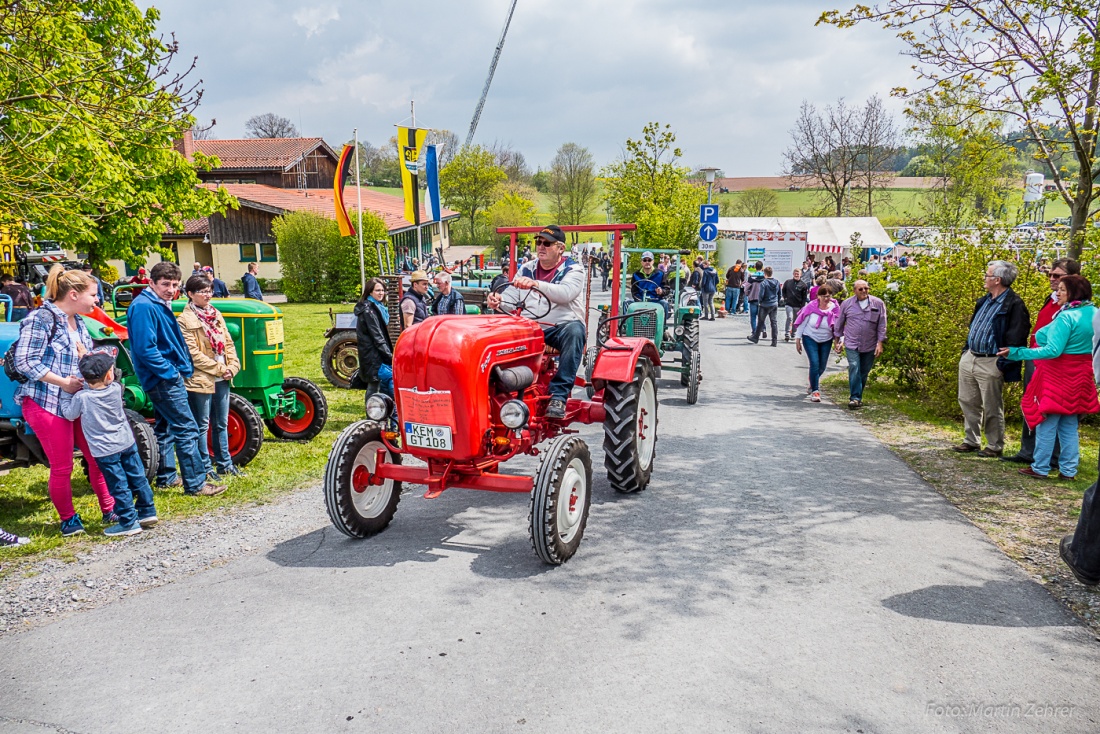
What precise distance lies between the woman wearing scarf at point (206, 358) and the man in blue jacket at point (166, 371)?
0.46ft

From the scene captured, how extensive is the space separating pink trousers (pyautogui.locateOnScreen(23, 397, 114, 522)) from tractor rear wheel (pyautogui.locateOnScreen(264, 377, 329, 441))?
2.75 m

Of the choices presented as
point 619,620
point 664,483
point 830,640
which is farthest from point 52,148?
point 830,640

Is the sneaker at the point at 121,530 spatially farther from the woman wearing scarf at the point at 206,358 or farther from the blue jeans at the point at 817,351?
the blue jeans at the point at 817,351

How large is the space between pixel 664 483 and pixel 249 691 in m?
3.92

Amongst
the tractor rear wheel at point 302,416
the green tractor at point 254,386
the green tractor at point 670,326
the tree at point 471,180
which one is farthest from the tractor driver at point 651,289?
the tree at point 471,180

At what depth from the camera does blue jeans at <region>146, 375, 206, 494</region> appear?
5676mm

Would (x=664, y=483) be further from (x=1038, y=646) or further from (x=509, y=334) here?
(x=1038, y=646)

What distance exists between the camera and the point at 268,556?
4.86 meters

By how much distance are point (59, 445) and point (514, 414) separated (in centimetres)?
291

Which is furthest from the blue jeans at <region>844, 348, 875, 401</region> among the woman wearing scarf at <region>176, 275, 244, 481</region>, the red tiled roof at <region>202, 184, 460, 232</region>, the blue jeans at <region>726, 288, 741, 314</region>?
the red tiled roof at <region>202, 184, 460, 232</region>

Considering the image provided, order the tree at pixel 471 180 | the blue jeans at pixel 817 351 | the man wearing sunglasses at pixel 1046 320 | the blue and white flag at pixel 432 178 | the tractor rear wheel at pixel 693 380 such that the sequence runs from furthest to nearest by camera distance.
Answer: the tree at pixel 471 180
the blue and white flag at pixel 432 178
the blue jeans at pixel 817 351
the tractor rear wheel at pixel 693 380
the man wearing sunglasses at pixel 1046 320

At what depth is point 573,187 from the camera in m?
61.3

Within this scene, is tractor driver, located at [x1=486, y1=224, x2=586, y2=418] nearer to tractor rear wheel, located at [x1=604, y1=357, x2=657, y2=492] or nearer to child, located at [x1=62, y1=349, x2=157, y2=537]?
tractor rear wheel, located at [x1=604, y1=357, x2=657, y2=492]

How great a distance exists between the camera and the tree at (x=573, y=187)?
61.0 metres
